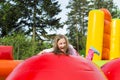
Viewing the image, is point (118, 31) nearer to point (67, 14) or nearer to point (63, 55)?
point (63, 55)

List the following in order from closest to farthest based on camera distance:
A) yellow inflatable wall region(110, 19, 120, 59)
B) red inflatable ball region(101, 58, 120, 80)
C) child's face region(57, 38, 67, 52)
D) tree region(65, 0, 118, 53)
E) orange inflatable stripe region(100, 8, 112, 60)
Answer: child's face region(57, 38, 67, 52), red inflatable ball region(101, 58, 120, 80), yellow inflatable wall region(110, 19, 120, 59), orange inflatable stripe region(100, 8, 112, 60), tree region(65, 0, 118, 53)

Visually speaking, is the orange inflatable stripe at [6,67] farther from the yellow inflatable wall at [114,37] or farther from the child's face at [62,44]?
the yellow inflatable wall at [114,37]

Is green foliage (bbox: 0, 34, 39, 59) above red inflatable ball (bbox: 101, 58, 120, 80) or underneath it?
underneath

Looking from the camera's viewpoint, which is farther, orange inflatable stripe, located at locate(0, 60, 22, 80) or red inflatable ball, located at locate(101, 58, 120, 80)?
orange inflatable stripe, located at locate(0, 60, 22, 80)

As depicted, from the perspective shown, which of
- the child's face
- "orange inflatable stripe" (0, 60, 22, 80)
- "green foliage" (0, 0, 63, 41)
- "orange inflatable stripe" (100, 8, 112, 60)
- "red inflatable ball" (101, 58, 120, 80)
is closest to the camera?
the child's face

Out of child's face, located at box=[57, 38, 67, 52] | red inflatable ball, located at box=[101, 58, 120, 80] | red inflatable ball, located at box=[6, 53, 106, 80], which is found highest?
child's face, located at box=[57, 38, 67, 52]

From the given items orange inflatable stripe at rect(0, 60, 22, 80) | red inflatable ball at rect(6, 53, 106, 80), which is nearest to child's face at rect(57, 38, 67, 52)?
red inflatable ball at rect(6, 53, 106, 80)

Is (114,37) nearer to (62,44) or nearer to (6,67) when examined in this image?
(6,67)

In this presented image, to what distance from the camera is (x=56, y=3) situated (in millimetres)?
37312

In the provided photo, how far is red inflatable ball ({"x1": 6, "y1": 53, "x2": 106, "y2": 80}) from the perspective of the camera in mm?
3025

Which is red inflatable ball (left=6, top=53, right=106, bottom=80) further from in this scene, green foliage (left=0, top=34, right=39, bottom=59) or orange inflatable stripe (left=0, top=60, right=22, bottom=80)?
green foliage (left=0, top=34, right=39, bottom=59)

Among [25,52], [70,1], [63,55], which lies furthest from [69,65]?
[70,1]

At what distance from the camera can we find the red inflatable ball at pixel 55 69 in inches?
119

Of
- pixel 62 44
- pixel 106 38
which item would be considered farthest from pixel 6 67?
pixel 106 38
